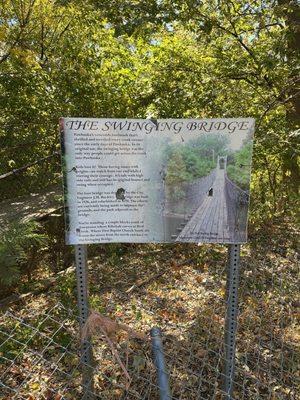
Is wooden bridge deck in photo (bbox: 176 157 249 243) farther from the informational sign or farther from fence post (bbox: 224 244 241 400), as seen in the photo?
fence post (bbox: 224 244 241 400)

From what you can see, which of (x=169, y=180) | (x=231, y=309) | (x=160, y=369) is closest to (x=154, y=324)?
(x=231, y=309)

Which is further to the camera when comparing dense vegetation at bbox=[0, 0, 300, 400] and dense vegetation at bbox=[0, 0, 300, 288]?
dense vegetation at bbox=[0, 0, 300, 288]

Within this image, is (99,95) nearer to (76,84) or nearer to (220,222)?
(76,84)

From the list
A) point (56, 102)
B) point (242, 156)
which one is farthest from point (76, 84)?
point (242, 156)

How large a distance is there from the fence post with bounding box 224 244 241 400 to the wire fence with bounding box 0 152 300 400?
6.0 inches

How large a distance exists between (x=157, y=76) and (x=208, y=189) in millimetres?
4542

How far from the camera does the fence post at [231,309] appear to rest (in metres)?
2.90

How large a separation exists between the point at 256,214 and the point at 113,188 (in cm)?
570

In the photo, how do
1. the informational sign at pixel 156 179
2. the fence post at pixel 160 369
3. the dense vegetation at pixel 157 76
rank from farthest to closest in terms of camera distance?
the dense vegetation at pixel 157 76, the informational sign at pixel 156 179, the fence post at pixel 160 369

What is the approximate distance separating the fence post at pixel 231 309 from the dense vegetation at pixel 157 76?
8.77 feet

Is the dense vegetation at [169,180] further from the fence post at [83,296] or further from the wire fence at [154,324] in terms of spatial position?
the fence post at [83,296]

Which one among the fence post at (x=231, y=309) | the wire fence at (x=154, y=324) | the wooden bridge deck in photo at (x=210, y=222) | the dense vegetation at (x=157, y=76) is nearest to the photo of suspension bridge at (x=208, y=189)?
the wooden bridge deck in photo at (x=210, y=222)

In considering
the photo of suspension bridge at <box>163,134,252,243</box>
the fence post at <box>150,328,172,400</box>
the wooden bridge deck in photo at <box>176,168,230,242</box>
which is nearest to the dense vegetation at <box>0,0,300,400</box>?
the photo of suspension bridge at <box>163,134,252,243</box>

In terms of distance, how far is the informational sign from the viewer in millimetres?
2682
